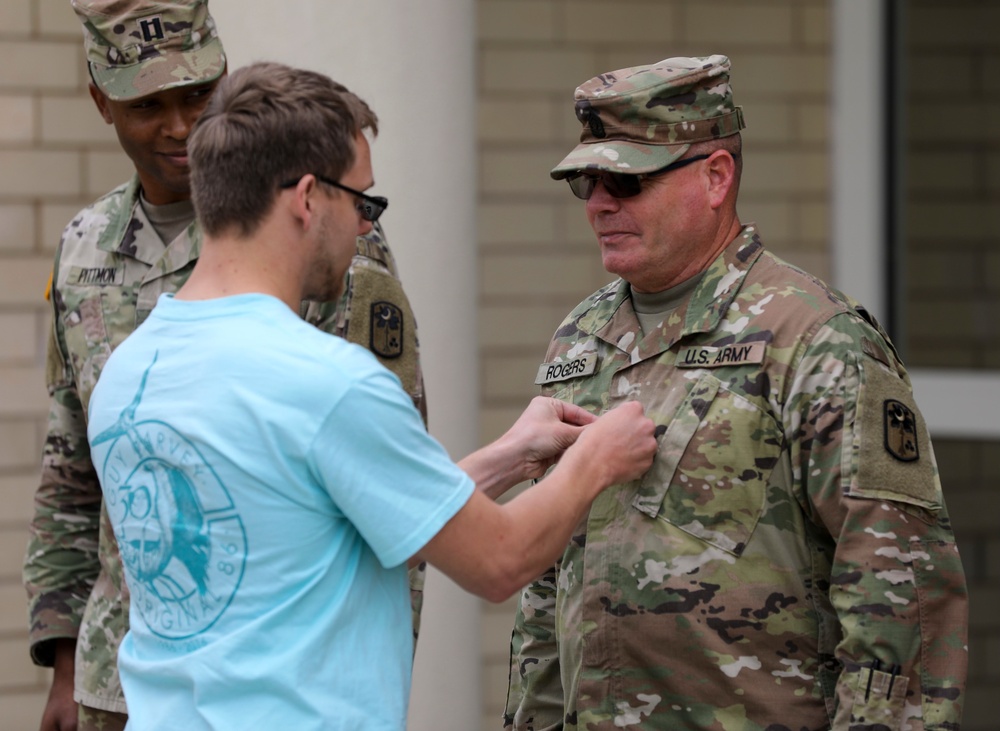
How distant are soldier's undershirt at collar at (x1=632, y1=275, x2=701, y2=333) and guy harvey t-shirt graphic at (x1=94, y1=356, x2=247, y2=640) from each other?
93 centimetres

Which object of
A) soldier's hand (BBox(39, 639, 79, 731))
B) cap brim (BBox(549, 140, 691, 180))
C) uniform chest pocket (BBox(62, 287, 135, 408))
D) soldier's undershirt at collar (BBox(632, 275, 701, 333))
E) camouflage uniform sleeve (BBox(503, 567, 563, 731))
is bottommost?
soldier's hand (BBox(39, 639, 79, 731))

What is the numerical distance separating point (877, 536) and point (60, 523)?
1753mm

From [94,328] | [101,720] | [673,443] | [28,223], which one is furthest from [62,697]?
[28,223]

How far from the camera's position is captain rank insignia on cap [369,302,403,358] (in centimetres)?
255

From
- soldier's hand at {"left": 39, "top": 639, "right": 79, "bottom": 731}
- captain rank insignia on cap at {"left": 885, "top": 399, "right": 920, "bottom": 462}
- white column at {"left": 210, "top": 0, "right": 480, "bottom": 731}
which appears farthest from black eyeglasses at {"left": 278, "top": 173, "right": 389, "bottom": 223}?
white column at {"left": 210, "top": 0, "right": 480, "bottom": 731}

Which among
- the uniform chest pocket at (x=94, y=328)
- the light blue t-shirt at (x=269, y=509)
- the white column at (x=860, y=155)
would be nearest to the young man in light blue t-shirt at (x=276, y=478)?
the light blue t-shirt at (x=269, y=509)

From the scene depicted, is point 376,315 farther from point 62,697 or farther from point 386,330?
point 62,697

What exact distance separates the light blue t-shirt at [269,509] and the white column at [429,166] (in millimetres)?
2090

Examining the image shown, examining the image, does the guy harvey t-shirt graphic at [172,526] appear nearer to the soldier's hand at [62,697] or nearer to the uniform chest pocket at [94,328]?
the uniform chest pocket at [94,328]

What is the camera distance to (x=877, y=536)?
6.49 ft

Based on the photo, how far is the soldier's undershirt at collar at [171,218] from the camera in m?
2.78

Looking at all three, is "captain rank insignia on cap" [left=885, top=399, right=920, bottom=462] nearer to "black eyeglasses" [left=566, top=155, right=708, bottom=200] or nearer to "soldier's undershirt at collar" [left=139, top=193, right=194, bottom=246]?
"black eyeglasses" [left=566, top=155, right=708, bottom=200]

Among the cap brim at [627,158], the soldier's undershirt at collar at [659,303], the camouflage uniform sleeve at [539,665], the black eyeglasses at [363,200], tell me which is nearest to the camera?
the black eyeglasses at [363,200]

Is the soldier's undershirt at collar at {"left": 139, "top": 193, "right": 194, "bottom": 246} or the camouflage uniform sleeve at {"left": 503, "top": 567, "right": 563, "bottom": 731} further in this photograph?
the soldier's undershirt at collar at {"left": 139, "top": 193, "right": 194, "bottom": 246}
